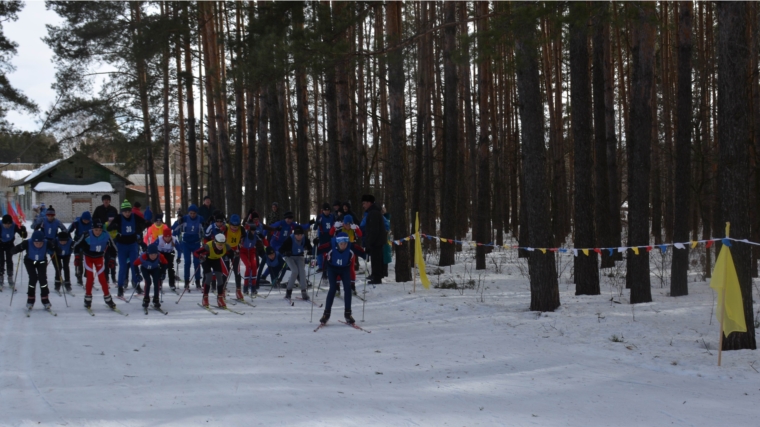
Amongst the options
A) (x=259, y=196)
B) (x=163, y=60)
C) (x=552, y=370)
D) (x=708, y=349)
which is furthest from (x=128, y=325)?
A: (x=163, y=60)

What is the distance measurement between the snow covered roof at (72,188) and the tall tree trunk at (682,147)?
5335 centimetres

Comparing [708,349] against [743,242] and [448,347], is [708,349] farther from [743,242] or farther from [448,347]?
[448,347]

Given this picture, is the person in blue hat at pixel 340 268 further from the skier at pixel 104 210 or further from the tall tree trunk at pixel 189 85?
the tall tree trunk at pixel 189 85

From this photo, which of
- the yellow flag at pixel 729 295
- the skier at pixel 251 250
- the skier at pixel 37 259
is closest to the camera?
the yellow flag at pixel 729 295

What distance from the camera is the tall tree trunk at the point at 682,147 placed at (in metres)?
13.7

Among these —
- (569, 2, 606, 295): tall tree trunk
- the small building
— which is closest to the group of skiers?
(569, 2, 606, 295): tall tree trunk

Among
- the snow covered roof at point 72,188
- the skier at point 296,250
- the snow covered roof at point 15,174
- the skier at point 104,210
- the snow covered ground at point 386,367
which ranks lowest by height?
the snow covered ground at point 386,367

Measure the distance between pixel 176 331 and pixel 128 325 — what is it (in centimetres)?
113

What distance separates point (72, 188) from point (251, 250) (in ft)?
159

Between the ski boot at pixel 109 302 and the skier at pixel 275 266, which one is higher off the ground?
the skier at pixel 275 266

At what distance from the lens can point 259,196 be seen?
28.5 m

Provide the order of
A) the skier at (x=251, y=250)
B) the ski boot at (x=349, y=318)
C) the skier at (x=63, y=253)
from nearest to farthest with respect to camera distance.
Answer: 1. the ski boot at (x=349, y=318)
2. the skier at (x=63, y=253)
3. the skier at (x=251, y=250)

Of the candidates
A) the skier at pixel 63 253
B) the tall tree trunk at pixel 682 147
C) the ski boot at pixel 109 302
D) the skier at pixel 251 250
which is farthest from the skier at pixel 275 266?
the tall tree trunk at pixel 682 147

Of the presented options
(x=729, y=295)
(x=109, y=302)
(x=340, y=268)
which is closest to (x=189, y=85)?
(x=109, y=302)
